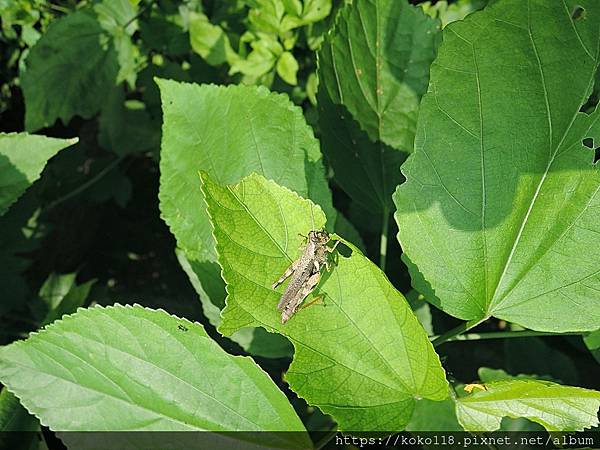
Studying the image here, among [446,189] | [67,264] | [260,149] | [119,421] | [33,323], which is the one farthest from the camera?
[67,264]

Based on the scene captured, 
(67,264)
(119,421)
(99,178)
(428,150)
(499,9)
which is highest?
(499,9)

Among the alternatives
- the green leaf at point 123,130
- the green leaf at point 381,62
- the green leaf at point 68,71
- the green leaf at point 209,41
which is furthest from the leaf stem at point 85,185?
the green leaf at point 381,62

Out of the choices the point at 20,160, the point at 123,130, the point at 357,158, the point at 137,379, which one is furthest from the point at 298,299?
the point at 123,130

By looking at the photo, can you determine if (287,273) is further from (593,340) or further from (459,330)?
(593,340)

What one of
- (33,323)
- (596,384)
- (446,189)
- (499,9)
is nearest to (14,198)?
(33,323)

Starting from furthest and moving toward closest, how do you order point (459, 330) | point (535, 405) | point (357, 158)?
point (357, 158) < point (459, 330) < point (535, 405)

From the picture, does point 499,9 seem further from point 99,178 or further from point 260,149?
point 99,178

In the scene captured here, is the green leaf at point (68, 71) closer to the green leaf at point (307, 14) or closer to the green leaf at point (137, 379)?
the green leaf at point (307, 14)
